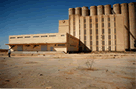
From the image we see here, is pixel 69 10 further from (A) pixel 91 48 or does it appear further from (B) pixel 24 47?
(B) pixel 24 47

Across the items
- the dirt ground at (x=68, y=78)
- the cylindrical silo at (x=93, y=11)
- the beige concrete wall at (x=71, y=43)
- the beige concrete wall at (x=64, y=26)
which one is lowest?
the dirt ground at (x=68, y=78)

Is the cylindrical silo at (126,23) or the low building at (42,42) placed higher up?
the cylindrical silo at (126,23)

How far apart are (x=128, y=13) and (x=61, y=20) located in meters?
36.4

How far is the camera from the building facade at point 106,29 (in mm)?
44250

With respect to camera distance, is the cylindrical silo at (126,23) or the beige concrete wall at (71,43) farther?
the cylindrical silo at (126,23)

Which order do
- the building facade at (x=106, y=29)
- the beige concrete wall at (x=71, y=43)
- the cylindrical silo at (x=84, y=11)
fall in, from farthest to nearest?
the cylindrical silo at (x=84, y=11) → the building facade at (x=106, y=29) → the beige concrete wall at (x=71, y=43)

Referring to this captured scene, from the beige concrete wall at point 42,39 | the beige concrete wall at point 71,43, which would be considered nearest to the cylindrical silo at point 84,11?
the beige concrete wall at point 71,43

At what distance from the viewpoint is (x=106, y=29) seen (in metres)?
45.8

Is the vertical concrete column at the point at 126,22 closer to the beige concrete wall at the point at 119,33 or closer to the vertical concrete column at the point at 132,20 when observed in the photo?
the vertical concrete column at the point at 132,20

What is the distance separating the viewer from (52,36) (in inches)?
1399

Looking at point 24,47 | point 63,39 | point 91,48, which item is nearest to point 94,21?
point 91,48

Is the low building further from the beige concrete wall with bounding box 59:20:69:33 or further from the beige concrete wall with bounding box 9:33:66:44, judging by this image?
the beige concrete wall with bounding box 59:20:69:33

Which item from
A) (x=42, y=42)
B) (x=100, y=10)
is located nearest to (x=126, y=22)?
(x=100, y=10)

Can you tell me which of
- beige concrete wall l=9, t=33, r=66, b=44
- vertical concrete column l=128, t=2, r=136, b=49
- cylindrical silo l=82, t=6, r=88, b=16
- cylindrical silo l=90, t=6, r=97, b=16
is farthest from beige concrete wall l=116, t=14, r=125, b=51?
beige concrete wall l=9, t=33, r=66, b=44
